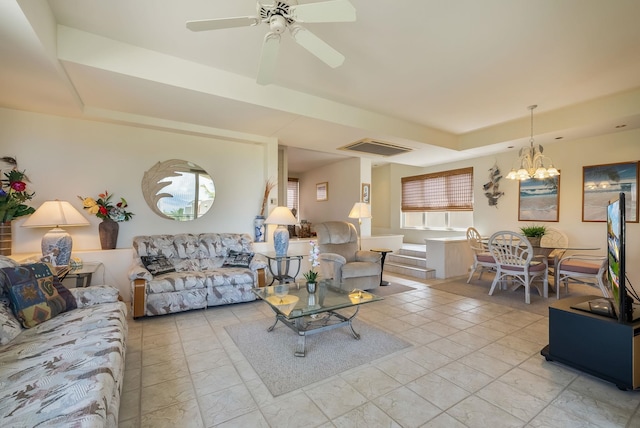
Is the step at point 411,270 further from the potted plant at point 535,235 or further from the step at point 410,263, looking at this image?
the potted plant at point 535,235

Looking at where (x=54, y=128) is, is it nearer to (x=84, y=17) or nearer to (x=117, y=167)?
(x=117, y=167)

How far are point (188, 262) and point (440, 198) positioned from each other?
583 cm

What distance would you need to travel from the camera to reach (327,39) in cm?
261

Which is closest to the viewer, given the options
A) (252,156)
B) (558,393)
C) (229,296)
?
(558,393)

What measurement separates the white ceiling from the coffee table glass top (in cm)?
224

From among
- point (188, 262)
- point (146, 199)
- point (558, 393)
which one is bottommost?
point (558, 393)

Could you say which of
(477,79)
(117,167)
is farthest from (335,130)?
(117,167)

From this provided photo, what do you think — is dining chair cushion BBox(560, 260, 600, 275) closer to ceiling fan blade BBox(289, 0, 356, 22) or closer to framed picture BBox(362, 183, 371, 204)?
framed picture BBox(362, 183, 371, 204)

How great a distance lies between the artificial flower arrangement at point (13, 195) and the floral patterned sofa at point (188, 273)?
1.16m

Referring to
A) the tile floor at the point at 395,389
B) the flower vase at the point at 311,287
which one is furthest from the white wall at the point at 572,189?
the flower vase at the point at 311,287

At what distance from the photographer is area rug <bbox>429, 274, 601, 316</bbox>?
3682 millimetres

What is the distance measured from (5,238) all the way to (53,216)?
0.74 meters

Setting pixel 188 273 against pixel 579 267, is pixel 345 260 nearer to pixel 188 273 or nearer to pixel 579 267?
pixel 188 273

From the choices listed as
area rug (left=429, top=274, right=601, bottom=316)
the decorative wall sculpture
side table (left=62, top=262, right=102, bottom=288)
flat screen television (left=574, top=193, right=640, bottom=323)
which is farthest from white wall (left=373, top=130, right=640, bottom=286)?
side table (left=62, top=262, right=102, bottom=288)
